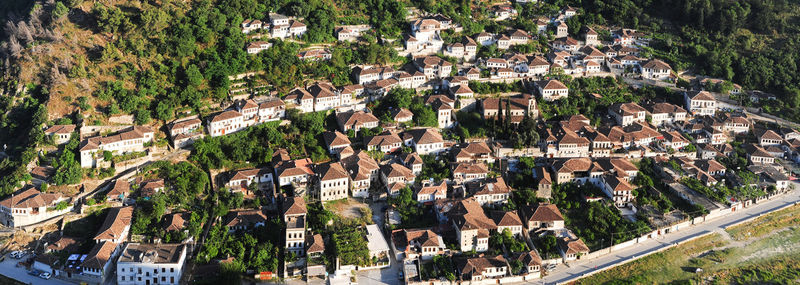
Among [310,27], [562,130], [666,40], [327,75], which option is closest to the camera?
[562,130]

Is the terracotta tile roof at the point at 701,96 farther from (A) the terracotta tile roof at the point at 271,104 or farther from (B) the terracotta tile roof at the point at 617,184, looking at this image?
(A) the terracotta tile roof at the point at 271,104

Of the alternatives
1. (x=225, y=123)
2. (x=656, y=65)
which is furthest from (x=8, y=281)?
(x=656, y=65)

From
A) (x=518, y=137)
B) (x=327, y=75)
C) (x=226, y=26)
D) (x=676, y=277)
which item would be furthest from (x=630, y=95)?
(x=226, y=26)

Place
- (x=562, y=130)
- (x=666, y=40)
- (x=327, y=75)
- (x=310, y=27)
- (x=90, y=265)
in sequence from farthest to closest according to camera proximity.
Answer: (x=666, y=40), (x=310, y=27), (x=327, y=75), (x=562, y=130), (x=90, y=265)

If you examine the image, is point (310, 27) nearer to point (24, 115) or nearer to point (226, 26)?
point (226, 26)

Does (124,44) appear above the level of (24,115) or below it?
above

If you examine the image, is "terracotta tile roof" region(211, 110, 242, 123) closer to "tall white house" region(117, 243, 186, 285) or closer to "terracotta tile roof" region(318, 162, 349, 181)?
"terracotta tile roof" region(318, 162, 349, 181)

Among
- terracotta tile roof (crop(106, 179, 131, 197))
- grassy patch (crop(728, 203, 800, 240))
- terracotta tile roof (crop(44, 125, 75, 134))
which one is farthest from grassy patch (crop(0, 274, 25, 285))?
grassy patch (crop(728, 203, 800, 240))
